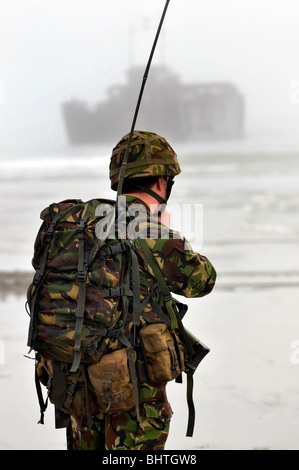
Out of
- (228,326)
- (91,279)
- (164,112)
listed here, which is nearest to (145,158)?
(91,279)

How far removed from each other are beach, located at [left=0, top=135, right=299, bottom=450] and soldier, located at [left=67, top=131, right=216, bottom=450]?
63.8 inches

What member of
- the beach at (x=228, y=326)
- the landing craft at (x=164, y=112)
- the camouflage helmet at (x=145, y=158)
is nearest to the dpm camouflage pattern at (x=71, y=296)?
the camouflage helmet at (x=145, y=158)

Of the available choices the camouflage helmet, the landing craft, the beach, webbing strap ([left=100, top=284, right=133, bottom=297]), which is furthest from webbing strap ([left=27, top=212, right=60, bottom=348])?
the landing craft

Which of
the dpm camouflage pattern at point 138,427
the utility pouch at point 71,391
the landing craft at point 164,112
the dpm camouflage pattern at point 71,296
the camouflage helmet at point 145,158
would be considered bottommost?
the dpm camouflage pattern at point 138,427

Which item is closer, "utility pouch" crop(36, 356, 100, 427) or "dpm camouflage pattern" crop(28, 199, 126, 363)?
"dpm camouflage pattern" crop(28, 199, 126, 363)

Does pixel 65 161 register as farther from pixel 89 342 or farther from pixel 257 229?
pixel 89 342

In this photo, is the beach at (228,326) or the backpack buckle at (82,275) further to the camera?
the beach at (228,326)

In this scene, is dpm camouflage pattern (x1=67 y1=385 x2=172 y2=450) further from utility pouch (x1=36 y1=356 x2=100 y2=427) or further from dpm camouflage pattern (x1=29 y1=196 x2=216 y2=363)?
dpm camouflage pattern (x1=29 y1=196 x2=216 y2=363)

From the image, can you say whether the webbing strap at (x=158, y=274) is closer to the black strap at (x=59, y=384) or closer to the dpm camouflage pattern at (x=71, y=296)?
the dpm camouflage pattern at (x=71, y=296)

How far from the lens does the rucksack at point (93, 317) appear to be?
2480mm

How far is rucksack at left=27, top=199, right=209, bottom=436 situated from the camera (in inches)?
97.7

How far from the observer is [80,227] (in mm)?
2490

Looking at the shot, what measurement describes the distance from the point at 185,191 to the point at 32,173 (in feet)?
20.7
